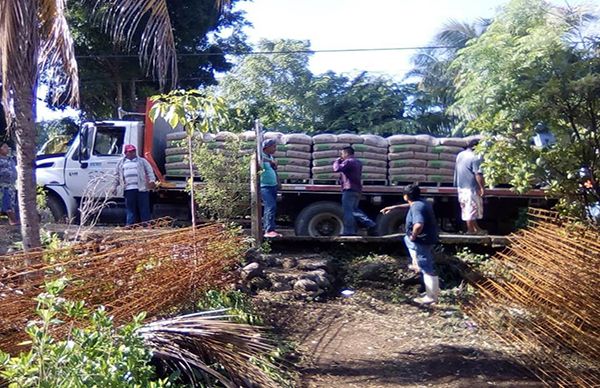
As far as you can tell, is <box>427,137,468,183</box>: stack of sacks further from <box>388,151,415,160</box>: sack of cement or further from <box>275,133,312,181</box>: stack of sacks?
<box>275,133,312,181</box>: stack of sacks

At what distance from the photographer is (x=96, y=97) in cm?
2073

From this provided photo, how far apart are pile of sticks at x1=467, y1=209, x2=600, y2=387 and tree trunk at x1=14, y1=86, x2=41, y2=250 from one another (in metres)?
4.77

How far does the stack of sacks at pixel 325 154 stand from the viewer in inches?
514

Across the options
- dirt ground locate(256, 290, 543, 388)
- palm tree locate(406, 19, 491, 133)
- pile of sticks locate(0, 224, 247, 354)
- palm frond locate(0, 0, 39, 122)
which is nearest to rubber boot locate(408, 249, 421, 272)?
dirt ground locate(256, 290, 543, 388)

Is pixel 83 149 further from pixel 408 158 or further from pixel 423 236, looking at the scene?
pixel 423 236

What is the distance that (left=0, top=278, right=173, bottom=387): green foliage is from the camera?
4.07 metres

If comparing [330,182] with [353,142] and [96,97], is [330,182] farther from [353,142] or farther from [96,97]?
[96,97]

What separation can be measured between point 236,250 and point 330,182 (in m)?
5.01

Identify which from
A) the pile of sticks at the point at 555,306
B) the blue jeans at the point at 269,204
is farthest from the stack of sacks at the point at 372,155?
the pile of sticks at the point at 555,306

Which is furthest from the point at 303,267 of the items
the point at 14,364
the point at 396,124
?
the point at 396,124

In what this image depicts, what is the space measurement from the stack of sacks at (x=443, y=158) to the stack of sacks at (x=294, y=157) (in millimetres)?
2124

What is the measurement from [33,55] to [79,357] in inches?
134

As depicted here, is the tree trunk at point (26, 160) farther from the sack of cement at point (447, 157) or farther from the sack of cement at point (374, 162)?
the sack of cement at point (447, 157)

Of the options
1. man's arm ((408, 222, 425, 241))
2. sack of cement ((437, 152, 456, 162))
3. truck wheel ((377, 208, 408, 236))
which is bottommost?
truck wheel ((377, 208, 408, 236))
